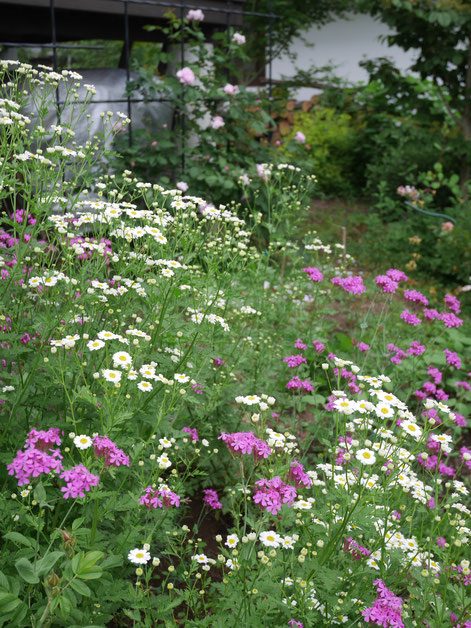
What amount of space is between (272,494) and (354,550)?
14.2 inches

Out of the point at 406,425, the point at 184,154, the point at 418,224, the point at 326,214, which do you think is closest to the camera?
the point at 406,425

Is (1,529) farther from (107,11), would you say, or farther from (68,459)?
(107,11)

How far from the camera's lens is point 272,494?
5.09 ft

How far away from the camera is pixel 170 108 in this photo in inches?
225

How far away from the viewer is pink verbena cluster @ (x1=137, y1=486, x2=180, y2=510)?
5.29ft

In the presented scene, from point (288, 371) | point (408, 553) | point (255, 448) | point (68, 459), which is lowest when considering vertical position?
point (288, 371)

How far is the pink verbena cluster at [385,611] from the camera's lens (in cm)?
153

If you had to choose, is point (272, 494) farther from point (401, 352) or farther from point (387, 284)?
point (401, 352)

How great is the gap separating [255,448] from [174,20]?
5013 millimetres

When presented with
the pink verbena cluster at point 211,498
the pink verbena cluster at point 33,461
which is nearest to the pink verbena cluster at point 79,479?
the pink verbena cluster at point 33,461

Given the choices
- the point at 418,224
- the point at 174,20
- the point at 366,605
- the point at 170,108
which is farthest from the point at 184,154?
the point at 366,605

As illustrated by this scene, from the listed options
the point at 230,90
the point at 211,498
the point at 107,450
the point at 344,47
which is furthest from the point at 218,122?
the point at 344,47

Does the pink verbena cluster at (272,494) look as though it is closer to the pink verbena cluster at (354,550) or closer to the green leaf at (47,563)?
the pink verbena cluster at (354,550)

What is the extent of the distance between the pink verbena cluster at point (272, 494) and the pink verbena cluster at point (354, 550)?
229 mm
